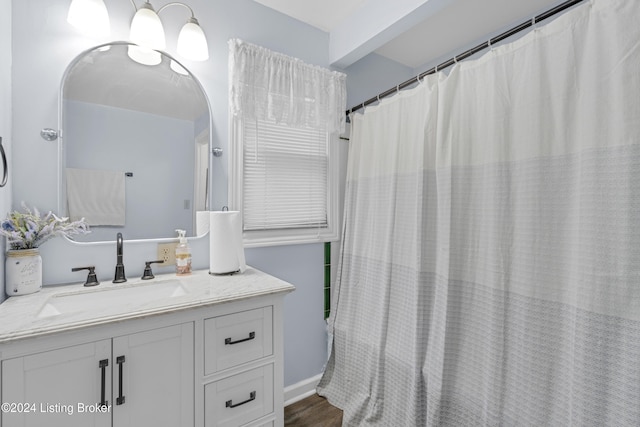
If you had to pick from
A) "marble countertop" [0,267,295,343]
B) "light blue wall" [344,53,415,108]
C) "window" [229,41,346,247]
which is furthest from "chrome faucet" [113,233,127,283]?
"light blue wall" [344,53,415,108]

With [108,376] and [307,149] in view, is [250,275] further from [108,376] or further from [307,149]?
[307,149]

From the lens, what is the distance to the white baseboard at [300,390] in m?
1.89

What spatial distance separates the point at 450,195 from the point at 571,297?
571 mm

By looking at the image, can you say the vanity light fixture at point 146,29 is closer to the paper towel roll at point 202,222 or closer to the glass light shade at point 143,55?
the glass light shade at point 143,55

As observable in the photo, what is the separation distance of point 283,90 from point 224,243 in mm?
997

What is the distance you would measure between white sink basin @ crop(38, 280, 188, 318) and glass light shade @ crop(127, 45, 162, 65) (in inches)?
42.6

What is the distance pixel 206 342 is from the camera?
43.5 inches

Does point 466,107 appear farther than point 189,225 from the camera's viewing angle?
No

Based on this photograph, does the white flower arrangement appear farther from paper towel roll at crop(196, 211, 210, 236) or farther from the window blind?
the window blind

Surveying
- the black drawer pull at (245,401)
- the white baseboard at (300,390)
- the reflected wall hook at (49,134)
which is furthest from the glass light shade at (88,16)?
the white baseboard at (300,390)

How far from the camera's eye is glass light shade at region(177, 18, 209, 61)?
144cm

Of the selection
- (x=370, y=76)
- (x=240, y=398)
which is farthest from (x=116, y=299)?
(x=370, y=76)

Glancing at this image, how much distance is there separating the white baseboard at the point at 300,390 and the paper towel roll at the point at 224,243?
0.99 metres

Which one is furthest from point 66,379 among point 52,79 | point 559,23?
point 559,23
